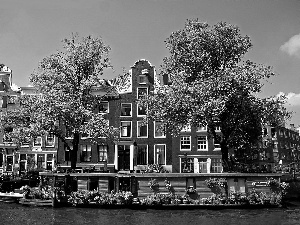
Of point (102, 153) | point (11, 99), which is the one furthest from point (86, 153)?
point (11, 99)

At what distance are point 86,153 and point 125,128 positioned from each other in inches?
233

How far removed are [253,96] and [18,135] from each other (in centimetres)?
2101

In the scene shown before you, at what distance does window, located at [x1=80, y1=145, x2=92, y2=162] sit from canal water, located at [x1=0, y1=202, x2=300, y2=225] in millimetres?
18259

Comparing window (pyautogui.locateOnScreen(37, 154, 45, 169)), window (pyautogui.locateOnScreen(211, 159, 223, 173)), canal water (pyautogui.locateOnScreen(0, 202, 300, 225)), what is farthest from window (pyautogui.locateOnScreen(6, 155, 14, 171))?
window (pyautogui.locateOnScreen(211, 159, 223, 173))

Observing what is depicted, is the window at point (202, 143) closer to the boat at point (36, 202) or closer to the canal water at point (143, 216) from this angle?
the canal water at point (143, 216)

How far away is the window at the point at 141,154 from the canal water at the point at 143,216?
17.8 metres

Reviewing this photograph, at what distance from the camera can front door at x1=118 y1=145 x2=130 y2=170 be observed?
47.8 m

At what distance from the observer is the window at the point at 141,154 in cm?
4772

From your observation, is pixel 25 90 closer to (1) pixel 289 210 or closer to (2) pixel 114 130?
(2) pixel 114 130

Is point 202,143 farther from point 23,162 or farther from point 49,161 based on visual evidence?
point 23,162

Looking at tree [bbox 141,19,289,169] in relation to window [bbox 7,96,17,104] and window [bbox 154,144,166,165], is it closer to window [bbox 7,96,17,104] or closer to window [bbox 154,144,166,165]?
window [bbox 154,144,166,165]

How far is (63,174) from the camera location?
33375 millimetres

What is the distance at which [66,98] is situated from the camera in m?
35.1

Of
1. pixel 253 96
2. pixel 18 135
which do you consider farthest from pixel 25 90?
pixel 253 96
